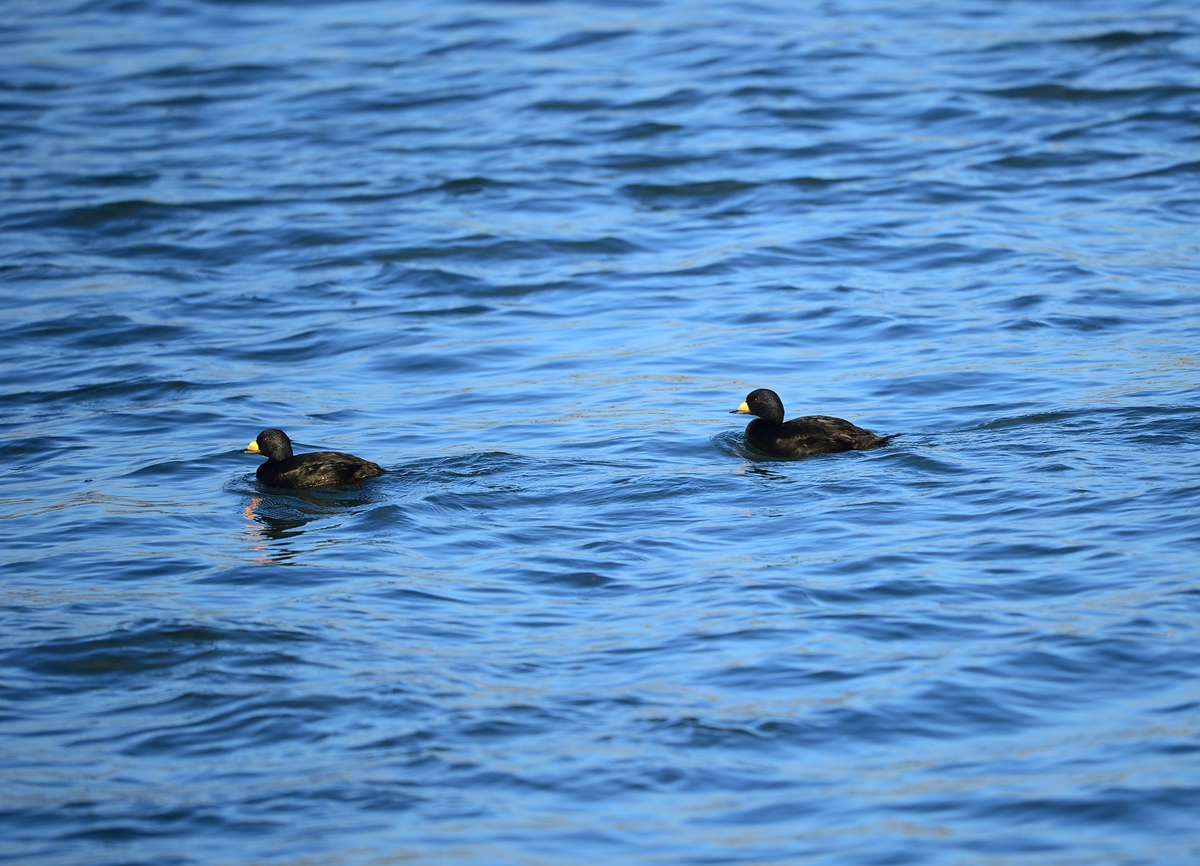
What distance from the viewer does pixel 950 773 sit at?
6.61 meters

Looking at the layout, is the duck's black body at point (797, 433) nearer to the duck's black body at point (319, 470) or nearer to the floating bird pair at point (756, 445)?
the floating bird pair at point (756, 445)

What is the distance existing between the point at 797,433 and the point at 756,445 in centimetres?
37

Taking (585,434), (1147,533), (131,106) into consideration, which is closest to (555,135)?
(131,106)

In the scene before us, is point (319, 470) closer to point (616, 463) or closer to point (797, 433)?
point (616, 463)

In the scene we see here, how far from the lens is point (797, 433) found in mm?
10984

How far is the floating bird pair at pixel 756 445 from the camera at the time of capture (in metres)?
10.5

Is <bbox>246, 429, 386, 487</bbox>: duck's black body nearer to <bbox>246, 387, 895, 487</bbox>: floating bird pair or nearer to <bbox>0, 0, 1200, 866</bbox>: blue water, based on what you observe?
<bbox>246, 387, 895, 487</bbox>: floating bird pair

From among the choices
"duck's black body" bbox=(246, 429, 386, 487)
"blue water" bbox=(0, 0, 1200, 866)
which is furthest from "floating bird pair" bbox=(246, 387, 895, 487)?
"blue water" bbox=(0, 0, 1200, 866)

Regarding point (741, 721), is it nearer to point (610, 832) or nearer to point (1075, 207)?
point (610, 832)

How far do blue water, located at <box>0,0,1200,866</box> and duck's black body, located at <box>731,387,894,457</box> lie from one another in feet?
0.91

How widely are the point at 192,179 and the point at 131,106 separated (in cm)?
471

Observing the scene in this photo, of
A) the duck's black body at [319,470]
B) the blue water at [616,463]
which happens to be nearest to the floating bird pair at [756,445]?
the duck's black body at [319,470]

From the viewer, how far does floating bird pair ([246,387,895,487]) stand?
10.5 m

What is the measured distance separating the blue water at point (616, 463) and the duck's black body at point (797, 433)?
11.0 inches
